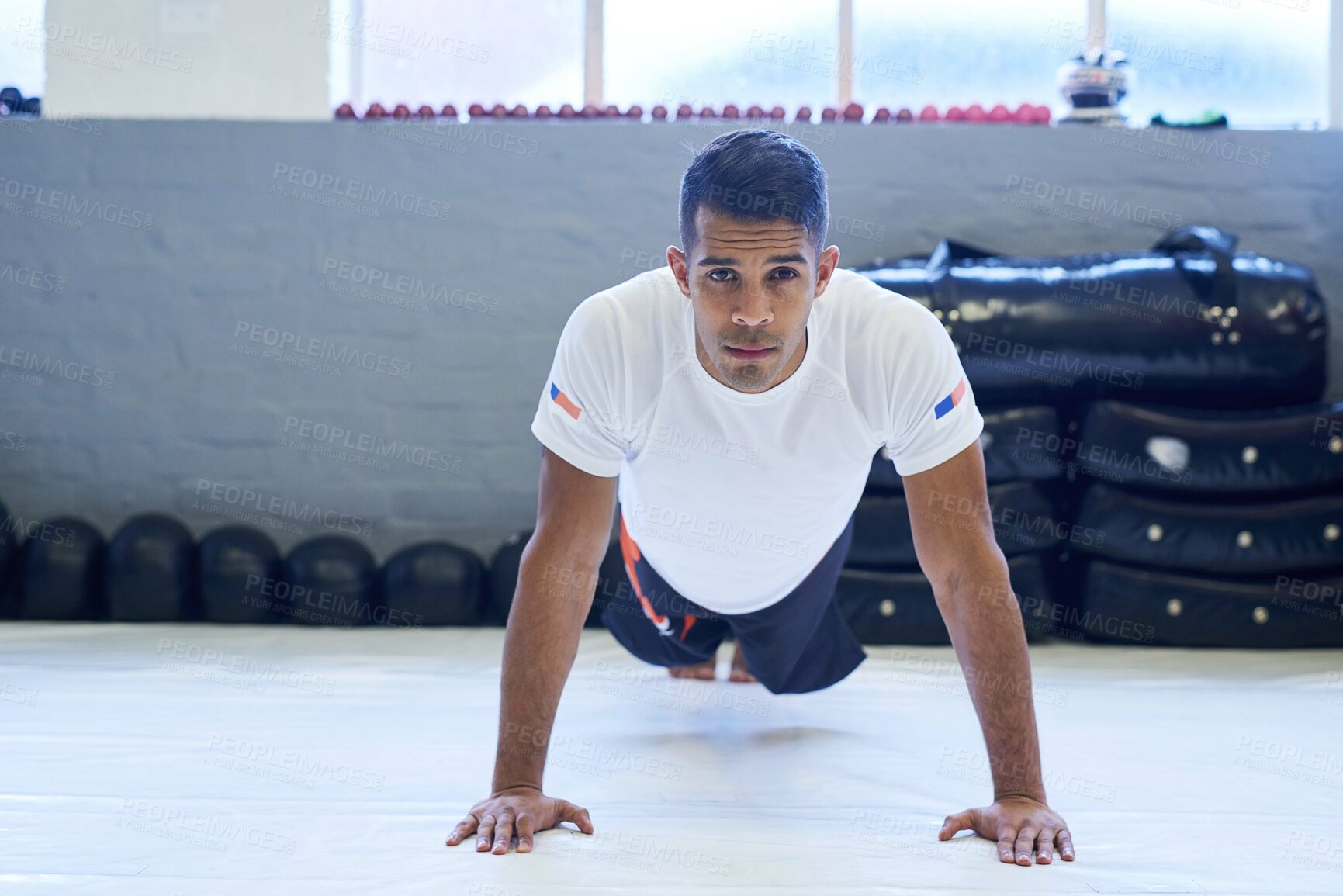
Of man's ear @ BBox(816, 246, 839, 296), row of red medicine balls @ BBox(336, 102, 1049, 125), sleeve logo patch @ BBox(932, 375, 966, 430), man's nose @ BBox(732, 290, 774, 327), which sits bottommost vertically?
sleeve logo patch @ BBox(932, 375, 966, 430)

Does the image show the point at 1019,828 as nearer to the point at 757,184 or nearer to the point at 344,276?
the point at 757,184

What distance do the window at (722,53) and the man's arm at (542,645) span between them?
2505mm

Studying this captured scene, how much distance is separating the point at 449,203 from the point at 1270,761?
9.18ft

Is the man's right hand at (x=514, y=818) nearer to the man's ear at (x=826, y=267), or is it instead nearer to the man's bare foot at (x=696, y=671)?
the man's ear at (x=826, y=267)

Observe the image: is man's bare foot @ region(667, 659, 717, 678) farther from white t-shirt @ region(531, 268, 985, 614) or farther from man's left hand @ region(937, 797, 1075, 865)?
man's left hand @ region(937, 797, 1075, 865)

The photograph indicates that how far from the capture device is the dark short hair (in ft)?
5.00

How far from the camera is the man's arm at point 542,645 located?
5.08ft

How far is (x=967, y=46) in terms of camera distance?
3875 millimetres

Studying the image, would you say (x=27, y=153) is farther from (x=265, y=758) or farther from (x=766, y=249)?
(x=766, y=249)

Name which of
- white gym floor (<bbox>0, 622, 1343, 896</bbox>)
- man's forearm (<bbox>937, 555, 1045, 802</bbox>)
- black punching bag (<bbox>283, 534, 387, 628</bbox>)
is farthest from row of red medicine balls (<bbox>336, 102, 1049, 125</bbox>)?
man's forearm (<bbox>937, 555, 1045, 802</bbox>)

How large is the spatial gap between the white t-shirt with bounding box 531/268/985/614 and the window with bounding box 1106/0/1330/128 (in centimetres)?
267

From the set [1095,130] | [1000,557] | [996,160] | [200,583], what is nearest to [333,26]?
[200,583]

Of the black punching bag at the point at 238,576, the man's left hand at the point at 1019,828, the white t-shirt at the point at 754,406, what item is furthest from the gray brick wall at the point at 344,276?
the man's left hand at the point at 1019,828

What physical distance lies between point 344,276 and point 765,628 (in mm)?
2166
